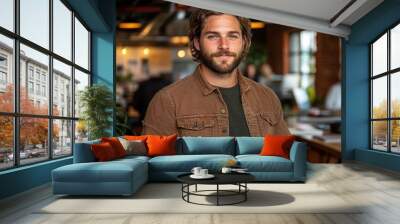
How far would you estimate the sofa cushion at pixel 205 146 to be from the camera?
7.04m

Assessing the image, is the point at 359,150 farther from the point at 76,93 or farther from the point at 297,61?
the point at 297,61

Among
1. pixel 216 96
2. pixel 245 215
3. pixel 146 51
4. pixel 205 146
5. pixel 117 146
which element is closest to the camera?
pixel 245 215

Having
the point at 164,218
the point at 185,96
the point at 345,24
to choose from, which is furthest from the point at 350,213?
the point at 345,24

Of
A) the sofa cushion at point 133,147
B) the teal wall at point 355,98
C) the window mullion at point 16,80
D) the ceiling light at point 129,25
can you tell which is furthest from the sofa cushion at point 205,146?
the ceiling light at point 129,25

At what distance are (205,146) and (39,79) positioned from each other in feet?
8.71

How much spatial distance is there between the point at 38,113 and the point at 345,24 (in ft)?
20.2

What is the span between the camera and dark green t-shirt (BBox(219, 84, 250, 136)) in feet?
27.9

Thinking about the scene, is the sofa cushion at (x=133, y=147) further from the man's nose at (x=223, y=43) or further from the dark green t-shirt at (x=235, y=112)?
the man's nose at (x=223, y=43)

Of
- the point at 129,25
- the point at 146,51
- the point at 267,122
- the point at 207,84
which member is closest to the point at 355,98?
the point at 267,122

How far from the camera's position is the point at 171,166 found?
244 inches

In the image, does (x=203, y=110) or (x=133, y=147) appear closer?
(x=133, y=147)

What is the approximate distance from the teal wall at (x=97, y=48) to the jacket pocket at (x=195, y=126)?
1434mm

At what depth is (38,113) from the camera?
619 centimetres

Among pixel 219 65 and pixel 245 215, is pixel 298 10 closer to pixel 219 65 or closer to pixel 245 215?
pixel 219 65
